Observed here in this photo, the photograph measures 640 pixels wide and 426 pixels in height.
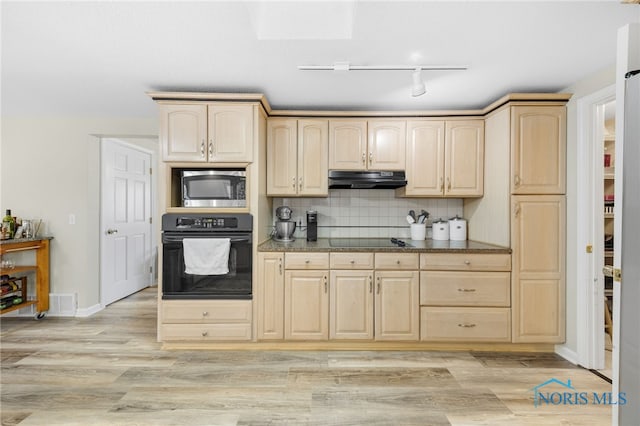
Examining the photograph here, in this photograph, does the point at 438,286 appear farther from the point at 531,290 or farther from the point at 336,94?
the point at 336,94

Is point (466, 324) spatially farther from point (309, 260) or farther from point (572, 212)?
point (309, 260)

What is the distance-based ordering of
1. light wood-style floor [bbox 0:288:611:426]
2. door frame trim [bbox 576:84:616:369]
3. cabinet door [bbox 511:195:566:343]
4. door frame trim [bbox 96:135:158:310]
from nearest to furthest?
light wood-style floor [bbox 0:288:611:426] < door frame trim [bbox 576:84:616:369] < cabinet door [bbox 511:195:566:343] < door frame trim [bbox 96:135:158:310]

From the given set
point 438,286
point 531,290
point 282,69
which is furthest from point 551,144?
point 282,69

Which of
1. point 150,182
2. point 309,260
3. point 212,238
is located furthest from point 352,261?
point 150,182

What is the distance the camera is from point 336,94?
9.43ft

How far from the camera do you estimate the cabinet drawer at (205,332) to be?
275 centimetres

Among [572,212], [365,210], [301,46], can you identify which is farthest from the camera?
[365,210]

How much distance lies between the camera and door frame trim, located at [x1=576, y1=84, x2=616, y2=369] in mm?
2502

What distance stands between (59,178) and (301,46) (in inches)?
129

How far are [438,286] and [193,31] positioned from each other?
2.56 meters

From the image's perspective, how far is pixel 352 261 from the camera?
281 cm

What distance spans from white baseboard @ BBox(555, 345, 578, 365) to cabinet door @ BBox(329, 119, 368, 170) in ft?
7.71

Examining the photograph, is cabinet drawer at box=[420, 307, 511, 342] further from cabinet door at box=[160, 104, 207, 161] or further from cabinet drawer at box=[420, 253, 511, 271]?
cabinet door at box=[160, 104, 207, 161]

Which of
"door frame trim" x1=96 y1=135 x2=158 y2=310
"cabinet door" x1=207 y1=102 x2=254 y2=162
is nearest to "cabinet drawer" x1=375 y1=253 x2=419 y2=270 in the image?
"cabinet door" x1=207 y1=102 x2=254 y2=162
